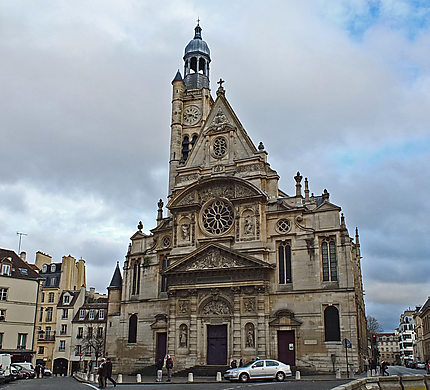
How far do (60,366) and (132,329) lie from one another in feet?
59.8

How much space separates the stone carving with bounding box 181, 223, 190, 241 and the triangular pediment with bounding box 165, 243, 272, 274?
231 cm

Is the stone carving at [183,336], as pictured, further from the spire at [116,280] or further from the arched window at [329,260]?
the arched window at [329,260]

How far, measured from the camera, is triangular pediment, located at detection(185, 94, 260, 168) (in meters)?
38.3

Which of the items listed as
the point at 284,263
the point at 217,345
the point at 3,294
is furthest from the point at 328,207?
the point at 3,294

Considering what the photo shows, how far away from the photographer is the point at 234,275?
34.5 metres

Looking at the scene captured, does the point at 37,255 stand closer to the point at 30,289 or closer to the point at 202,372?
the point at 30,289

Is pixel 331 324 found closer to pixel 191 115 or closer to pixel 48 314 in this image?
pixel 191 115

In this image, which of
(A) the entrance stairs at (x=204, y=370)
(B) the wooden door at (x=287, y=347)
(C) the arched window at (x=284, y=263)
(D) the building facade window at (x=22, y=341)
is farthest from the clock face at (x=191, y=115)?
(A) the entrance stairs at (x=204, y=370)

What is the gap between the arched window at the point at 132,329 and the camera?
38375 millimetres

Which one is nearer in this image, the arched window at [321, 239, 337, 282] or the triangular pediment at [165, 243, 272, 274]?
the arched window at [321, 239, 337, 282]

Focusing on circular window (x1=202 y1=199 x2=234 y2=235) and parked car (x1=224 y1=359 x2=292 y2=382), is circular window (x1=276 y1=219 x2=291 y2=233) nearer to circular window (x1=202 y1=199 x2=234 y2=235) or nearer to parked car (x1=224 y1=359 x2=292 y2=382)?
circular window (x1=202 y1=199 x2=234 y2=235)

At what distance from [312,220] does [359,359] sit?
30.4ft

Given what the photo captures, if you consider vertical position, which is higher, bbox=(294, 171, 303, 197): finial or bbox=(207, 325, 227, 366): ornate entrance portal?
bbox=(294, 171, 303, 197): finial

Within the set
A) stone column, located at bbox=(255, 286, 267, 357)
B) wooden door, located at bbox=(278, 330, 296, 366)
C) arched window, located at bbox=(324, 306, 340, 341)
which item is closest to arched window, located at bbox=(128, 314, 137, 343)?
stone column, located at bbox=(255, 286, 267, 357)
